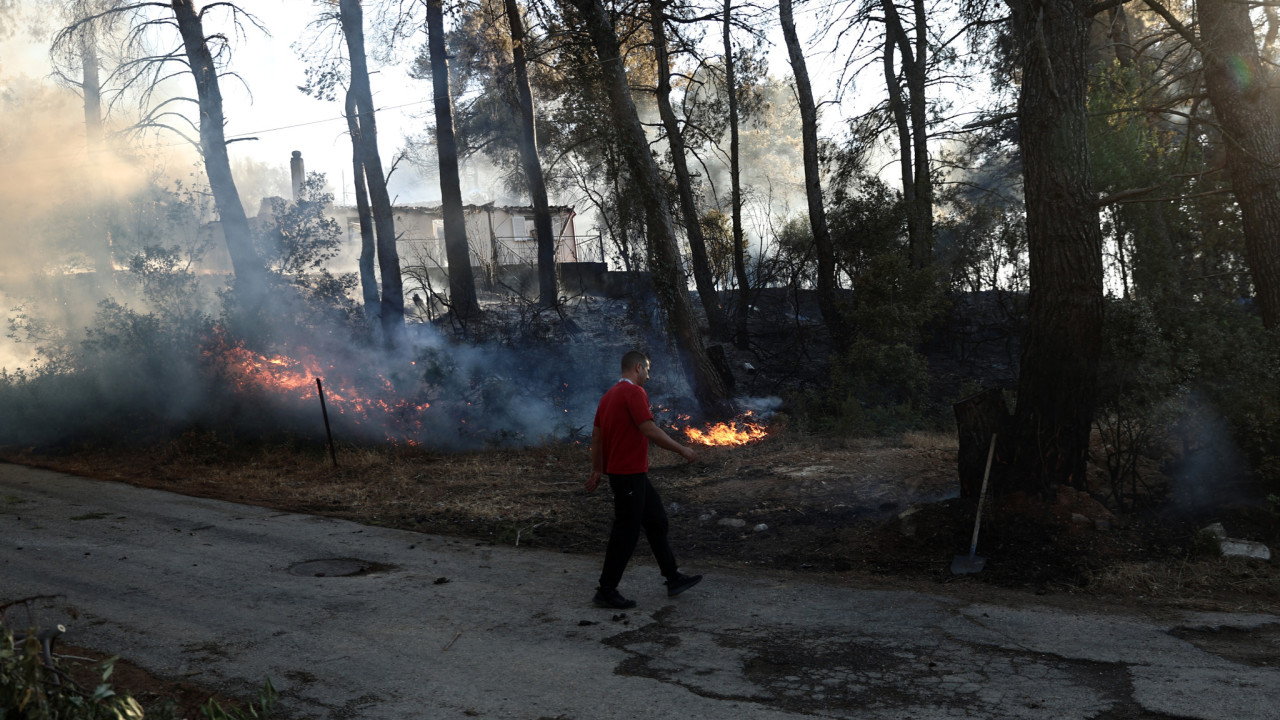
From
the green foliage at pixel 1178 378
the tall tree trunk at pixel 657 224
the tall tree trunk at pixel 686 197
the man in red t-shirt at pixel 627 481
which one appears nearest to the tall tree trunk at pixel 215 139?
the tall tree trunk at pixel 657 224

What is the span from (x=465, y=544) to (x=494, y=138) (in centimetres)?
2429

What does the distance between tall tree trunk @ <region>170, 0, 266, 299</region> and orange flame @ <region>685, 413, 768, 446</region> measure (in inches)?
410

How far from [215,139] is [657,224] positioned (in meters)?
10.8

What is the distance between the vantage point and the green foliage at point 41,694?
9.11ft

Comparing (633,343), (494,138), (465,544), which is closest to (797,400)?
(633,343)

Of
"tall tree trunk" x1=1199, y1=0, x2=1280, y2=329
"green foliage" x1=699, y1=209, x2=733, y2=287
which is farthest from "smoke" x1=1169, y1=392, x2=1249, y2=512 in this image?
"green foliage" x1=699, y1=209, x2=733, y2=287

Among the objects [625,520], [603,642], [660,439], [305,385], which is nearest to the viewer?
[603,642]

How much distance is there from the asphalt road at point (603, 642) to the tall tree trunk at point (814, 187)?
12686 millimetres

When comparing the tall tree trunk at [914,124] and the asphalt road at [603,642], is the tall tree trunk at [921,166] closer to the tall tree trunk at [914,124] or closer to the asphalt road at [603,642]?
the tall tree trunk at [914,124]

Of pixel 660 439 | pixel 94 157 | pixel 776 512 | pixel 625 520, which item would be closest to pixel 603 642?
pixel 625 520

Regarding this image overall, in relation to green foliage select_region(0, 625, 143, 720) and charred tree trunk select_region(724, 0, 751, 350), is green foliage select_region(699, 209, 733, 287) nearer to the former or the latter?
charred tree trunk select_region(724, 0, 751, 350)

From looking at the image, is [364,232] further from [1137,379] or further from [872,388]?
[1137,379]

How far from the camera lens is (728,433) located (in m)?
14.1

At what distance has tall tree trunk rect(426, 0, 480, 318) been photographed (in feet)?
62.9
